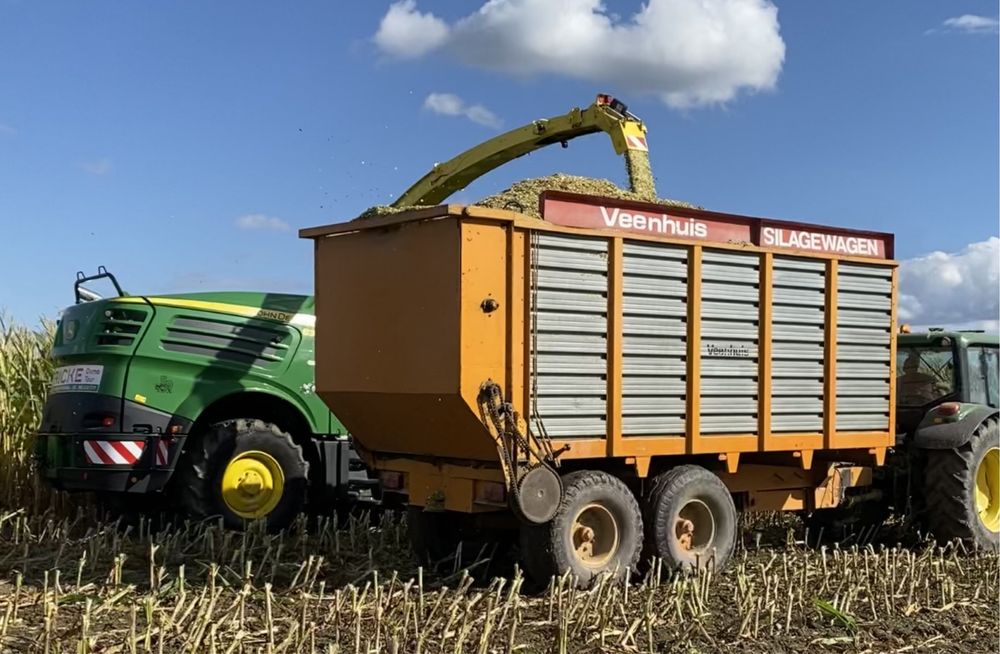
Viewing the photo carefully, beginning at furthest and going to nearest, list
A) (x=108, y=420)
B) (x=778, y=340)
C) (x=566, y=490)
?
(x=108, y=420) < (x=778, y=340) < (x=566, y=490)

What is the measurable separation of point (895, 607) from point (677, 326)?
206 centimetres

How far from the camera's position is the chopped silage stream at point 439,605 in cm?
513

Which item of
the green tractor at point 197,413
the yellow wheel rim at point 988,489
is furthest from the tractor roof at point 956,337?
the green tractor at point 197,413

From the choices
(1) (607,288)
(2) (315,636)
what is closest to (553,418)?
(1) (607,288)

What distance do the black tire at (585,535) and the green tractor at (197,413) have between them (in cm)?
289

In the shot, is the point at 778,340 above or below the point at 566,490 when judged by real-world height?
above

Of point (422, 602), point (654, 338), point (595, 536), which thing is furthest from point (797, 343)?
point (422, 602)

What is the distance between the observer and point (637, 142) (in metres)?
8.89

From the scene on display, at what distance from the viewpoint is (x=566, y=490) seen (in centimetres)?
641

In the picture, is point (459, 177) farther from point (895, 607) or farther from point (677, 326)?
point (895, 607)

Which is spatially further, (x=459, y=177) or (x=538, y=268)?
(x=459, y=177)

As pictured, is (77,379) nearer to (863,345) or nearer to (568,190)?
(568,190)

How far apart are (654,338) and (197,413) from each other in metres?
3.61

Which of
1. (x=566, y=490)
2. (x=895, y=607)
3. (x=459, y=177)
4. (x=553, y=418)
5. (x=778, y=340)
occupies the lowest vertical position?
(x=895, y=607)
